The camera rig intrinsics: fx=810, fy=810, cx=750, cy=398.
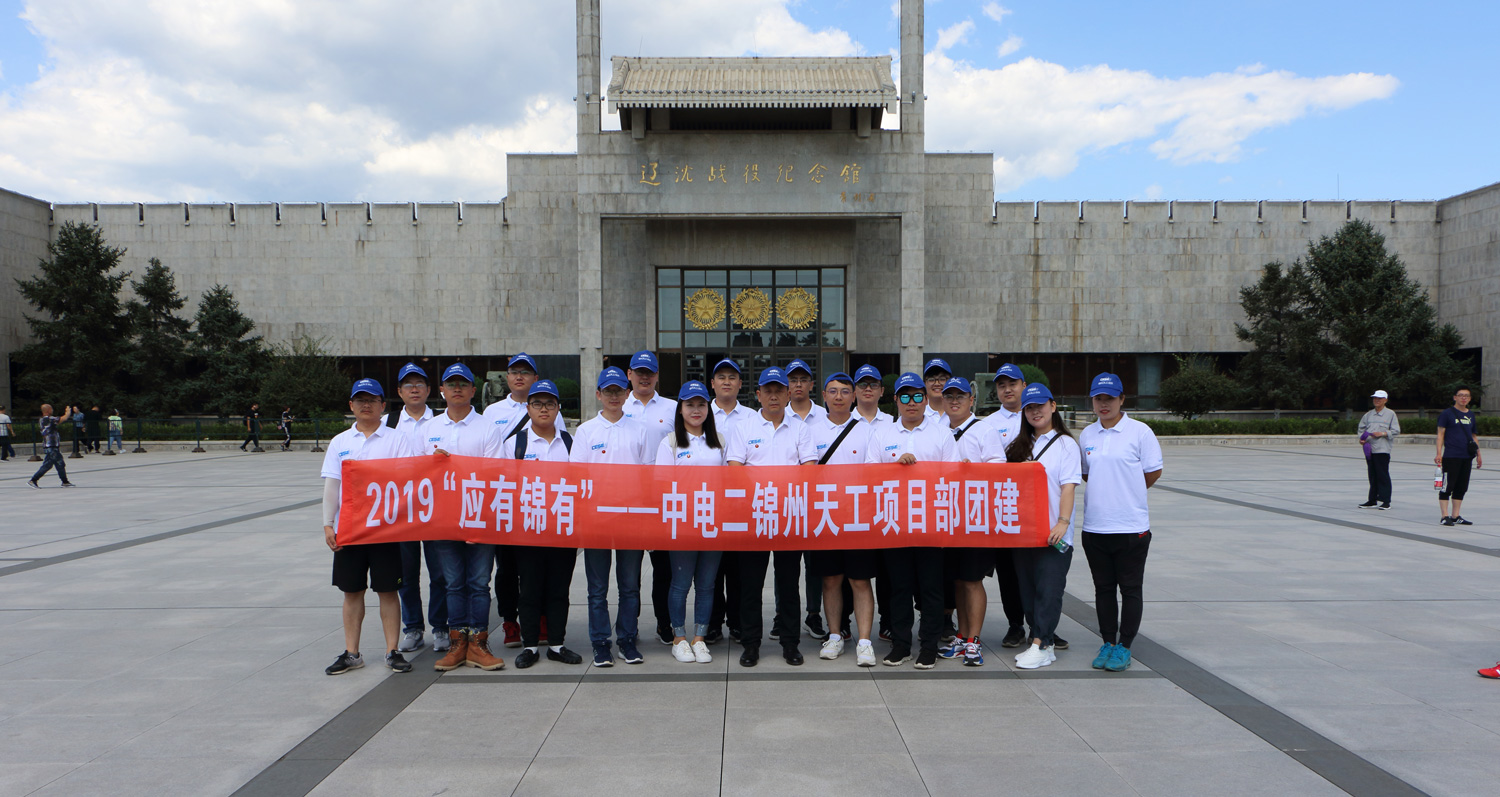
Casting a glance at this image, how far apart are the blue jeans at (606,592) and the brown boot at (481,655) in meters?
0.61

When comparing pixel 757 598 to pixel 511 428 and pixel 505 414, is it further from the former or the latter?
pixel 505 414

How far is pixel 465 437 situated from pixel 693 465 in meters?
1.55

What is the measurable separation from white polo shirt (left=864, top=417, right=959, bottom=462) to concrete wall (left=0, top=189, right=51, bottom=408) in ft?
121

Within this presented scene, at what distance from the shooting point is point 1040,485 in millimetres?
5305

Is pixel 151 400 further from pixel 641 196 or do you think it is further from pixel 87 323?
pixel 641 196

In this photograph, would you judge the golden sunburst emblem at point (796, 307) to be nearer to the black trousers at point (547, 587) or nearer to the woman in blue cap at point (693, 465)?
the woman in blue cap at point (693, 465)

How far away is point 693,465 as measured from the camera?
17.5 ft

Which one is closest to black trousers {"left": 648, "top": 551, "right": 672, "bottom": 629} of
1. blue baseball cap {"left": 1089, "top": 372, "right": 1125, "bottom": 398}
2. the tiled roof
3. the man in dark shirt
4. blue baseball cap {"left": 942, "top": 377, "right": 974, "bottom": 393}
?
blue baseball cap {"left": 942, "top": 377, "right": 974, "bottom": 393}

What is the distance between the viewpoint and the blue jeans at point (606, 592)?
17.3ft

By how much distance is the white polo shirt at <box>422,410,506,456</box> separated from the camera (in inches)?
213

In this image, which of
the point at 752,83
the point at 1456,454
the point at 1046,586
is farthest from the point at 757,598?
the point at 752,83

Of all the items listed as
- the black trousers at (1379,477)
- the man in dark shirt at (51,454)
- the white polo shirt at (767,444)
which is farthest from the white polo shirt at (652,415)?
the man in dark shirt at (51,454)

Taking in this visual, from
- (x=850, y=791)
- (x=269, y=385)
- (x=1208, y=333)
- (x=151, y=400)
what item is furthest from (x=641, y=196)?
(x=850, y=791)

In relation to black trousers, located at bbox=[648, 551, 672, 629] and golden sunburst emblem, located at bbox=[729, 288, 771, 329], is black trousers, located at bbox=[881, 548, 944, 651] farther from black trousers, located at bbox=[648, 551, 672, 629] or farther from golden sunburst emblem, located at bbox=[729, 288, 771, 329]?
golden sunburst emblem, located at bbox=[729, 288, 771, 329]
